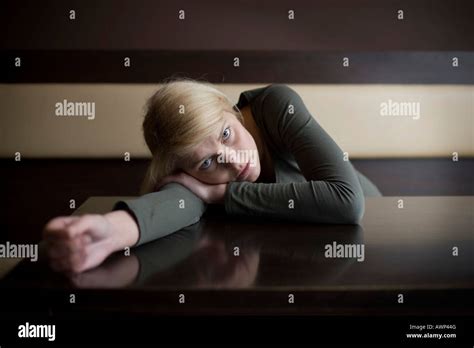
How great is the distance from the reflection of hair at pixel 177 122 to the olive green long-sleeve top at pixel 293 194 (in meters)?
0.04

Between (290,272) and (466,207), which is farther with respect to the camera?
(466,207)

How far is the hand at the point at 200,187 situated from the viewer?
86 centimetres

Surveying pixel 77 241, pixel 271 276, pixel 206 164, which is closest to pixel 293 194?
pixel 206 164

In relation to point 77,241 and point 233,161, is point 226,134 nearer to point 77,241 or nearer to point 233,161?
point 233,161

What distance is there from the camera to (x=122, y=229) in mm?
666

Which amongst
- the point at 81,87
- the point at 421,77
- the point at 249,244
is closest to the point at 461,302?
the point at 249,244

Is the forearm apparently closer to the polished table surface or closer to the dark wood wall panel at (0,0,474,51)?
the polished table surface

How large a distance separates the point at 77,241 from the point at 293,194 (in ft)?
1.16

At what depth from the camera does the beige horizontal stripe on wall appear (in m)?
1.61

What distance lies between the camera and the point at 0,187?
4.76 ft

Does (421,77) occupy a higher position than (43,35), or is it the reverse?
(43,35)

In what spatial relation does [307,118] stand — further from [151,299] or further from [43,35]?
[43,35]

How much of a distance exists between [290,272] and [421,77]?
1.21 m

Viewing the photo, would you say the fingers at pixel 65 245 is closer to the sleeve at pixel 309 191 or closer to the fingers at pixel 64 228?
the fingers at pixel 64 228
